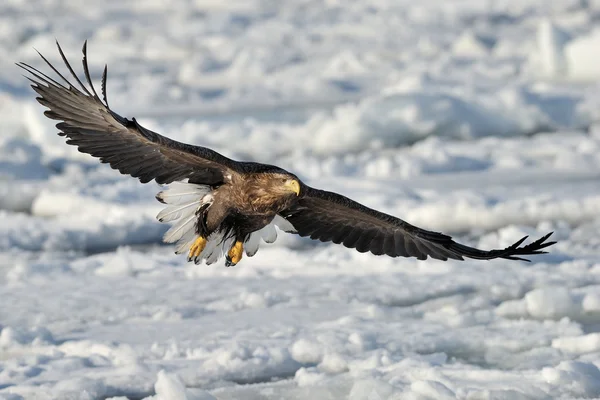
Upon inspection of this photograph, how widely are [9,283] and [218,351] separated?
7.91 ft

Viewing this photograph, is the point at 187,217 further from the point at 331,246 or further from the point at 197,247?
the point at 331,246

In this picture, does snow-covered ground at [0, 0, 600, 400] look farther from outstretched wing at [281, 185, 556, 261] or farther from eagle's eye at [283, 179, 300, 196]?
eagle's eye at [283, 179, 300, 196]

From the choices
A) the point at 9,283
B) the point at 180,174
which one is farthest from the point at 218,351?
the point at 9,283

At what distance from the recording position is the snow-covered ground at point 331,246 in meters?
6.19

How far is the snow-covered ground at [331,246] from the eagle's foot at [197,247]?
2.07 ft

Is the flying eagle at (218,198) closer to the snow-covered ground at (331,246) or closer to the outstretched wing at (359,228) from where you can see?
the outstretched wing at (359,228)

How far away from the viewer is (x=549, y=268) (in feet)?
27.6

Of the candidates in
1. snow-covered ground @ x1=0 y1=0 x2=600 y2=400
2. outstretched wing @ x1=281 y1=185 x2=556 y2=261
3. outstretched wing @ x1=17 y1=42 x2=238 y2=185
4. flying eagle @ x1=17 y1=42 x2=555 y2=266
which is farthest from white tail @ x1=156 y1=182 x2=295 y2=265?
snow-covered ground @ x1=0 y1=0 x2=600 y2=400

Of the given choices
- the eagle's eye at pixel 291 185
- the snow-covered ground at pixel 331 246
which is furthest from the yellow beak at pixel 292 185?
the snow-covered ground at pixel 331 246

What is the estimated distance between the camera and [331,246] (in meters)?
9.33

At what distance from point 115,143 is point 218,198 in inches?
23.3

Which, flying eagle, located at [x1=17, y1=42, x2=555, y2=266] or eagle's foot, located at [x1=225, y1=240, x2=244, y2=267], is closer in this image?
flying eagle, located at [x1=17, y1=42, x2=555, y2=266]

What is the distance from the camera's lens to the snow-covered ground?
244 inches

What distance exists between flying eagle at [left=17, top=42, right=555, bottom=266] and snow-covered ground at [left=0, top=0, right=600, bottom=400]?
0.72 m
